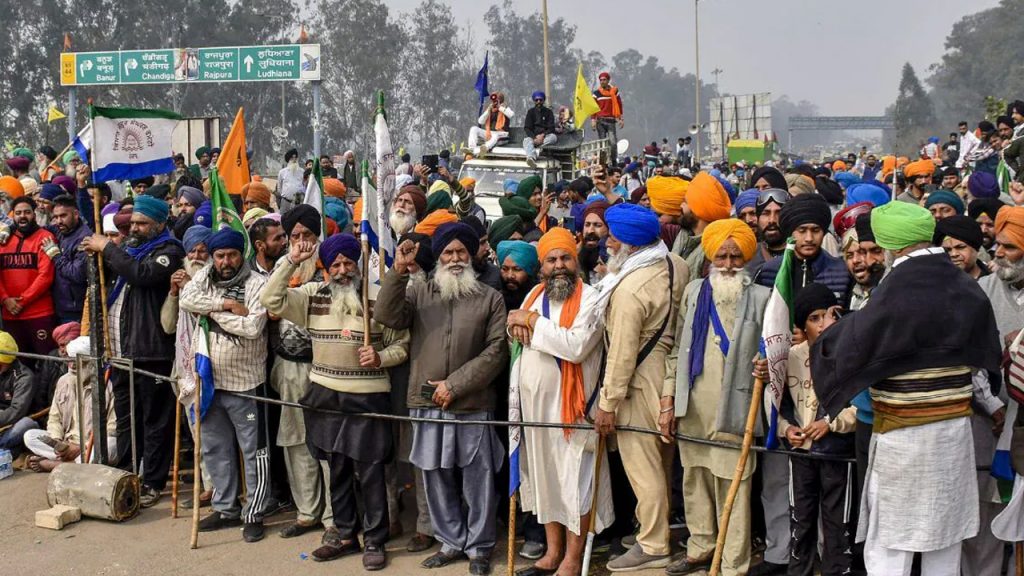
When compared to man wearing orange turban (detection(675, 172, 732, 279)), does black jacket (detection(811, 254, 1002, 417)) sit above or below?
below

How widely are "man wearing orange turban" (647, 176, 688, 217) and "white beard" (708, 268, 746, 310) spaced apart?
6.04 feet

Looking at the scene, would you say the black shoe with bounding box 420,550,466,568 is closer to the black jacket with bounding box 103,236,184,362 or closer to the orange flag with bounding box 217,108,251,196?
the black jacket with bounding box 103,236,184,362

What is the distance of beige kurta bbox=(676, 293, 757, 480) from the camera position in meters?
5.34

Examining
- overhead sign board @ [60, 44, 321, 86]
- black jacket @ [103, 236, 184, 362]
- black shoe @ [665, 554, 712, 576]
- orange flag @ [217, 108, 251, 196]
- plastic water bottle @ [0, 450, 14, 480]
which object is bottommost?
black shoe @ [665, 554, 712, 576]

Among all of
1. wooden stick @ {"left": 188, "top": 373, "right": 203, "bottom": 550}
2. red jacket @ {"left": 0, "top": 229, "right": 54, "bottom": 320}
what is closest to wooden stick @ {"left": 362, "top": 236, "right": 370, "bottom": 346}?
wooden stick @ {"left": 188, "top": 373, "right": 203, "bottom": 550}

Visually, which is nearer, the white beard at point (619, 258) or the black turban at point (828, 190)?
the white beard at point (619, 258)

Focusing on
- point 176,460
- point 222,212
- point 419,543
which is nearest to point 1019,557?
point 419,543

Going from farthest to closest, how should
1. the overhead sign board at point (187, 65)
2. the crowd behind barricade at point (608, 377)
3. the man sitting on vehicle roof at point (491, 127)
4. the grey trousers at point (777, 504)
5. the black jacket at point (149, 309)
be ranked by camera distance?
the overhead sign board at point (187, 65) → the man sitting on vehicle roof at point (491, 127) → the black jacket at point (149, 309) → the grey trousers at point (777, 504) → the crowd behind barricade at point (608, 377)

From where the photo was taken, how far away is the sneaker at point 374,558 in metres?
5.95

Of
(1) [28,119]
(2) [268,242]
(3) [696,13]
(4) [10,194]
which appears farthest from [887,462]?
(3) [696,13]

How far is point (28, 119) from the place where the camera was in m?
50.5

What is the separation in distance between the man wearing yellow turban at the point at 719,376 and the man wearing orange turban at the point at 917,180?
4808 mm

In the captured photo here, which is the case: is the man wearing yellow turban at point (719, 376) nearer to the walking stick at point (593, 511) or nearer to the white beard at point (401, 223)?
the walking stick at point (593, 511)

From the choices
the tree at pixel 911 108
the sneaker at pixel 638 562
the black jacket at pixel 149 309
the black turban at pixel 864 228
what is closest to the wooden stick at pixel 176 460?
the black jacket at pixel 149 309
